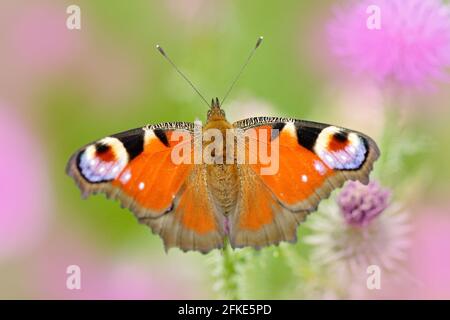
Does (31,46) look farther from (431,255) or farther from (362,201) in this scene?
(431,255)

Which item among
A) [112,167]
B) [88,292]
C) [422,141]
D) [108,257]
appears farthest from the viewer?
[108,257]

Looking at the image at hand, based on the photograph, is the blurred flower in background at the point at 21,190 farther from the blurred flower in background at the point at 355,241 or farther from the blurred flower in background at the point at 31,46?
the blurred flower in background at the point at 355,241

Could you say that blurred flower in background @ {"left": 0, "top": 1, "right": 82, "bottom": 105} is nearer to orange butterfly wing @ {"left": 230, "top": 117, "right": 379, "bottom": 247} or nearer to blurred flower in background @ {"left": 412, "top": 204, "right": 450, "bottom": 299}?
orange butterfly wing @ {"left": 230, "top": 117, "right": 379, "bottom": 247}

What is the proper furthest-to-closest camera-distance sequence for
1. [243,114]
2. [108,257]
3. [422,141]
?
[108,257] → [243,114] → [422,141]

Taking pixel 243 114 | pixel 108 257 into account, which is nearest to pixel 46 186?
pixel 108 257

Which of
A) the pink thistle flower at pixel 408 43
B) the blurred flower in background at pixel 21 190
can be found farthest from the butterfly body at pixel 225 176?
the blurred flower in background at pixel 21 190

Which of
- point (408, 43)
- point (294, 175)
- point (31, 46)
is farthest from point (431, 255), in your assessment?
point (31, 46)
